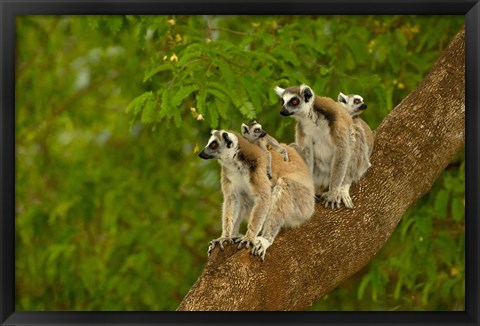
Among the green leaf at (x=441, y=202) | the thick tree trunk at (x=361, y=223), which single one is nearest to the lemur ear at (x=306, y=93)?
the thick tree trunk at (x=361, y=223)

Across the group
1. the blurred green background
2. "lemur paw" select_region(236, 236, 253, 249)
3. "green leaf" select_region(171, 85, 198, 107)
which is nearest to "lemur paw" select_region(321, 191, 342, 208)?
"lemur paw" select_region(236, 236, 253, 249)

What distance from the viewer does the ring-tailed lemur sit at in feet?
15.3

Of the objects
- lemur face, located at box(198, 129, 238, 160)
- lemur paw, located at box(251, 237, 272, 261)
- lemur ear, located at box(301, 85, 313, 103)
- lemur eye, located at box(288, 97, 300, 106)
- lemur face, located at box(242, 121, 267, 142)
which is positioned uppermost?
lemur ear, located at box(301, 85, 313, 103)

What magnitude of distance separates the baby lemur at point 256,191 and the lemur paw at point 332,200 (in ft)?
0.51

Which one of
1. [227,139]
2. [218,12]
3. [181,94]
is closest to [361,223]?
[227,139]

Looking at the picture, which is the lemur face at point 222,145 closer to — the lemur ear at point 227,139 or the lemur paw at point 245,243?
the lemur ear at point 227,139

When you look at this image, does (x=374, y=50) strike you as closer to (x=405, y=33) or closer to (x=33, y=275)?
(x=405, y=33)

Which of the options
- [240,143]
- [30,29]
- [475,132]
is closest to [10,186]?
[240,143]

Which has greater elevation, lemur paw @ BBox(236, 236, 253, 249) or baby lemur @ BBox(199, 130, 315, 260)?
baby lemur @ BBox(199, 130, 315, 260)

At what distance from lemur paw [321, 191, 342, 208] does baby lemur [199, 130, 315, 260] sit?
6.2 inches

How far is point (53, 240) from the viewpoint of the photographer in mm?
8984

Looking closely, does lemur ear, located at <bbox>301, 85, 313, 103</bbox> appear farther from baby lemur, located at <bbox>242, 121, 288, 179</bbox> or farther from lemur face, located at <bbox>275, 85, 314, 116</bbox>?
baby lemur, located at <bbox>242, 121, 288, 179</bbox>

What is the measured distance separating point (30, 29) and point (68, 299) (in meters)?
3.11

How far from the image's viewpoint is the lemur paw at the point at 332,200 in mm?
4641
